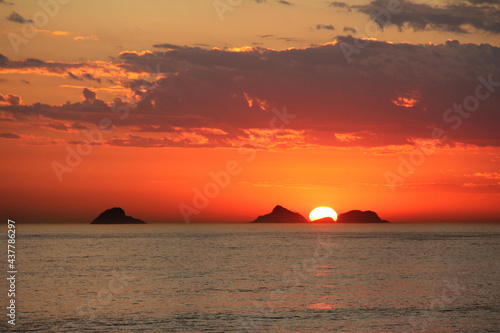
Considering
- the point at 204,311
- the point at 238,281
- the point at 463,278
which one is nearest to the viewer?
the point at 204,311

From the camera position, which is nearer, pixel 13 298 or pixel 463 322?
pixel 463 322

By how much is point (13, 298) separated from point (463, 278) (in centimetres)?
5922

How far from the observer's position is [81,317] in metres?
45.8

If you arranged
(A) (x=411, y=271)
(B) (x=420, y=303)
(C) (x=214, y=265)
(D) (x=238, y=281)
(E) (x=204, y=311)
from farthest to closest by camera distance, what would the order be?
(C) (x=214, y=265)
(A) (x=411, y=271)
(D) (x=238, y=281)
(B) (x=420, y=303)
(E) (x=204, y=311)

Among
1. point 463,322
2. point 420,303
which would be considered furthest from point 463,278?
point 463,322

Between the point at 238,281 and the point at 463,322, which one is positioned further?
the point at 238,281

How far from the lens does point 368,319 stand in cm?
4494

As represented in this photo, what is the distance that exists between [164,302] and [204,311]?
6342 millimetres

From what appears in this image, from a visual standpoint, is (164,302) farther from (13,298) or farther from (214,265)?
(214,265)

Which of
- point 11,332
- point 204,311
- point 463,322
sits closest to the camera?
point 11,332

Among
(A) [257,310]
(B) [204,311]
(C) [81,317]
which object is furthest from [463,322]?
(C) [81,317]

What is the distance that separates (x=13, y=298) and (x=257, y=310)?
2641cm

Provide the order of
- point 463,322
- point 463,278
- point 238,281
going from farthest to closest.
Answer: point 463,278, point 238,281, point 463,322

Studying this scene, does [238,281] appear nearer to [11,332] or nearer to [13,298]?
[13,298]
